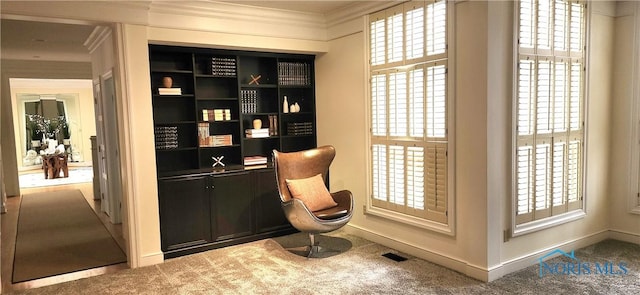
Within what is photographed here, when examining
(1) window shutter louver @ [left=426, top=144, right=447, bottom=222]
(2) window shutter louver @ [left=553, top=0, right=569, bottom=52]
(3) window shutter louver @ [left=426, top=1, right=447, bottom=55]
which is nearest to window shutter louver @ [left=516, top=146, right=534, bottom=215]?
(1) window shutter louver @ [left=426, top=144, right=447, bottom=222]

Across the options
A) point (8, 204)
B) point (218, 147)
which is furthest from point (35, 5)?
point (8, 204)

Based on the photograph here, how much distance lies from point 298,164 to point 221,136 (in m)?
1.04

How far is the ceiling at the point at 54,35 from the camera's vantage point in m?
4.55

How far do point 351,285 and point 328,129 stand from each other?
226 centimetres

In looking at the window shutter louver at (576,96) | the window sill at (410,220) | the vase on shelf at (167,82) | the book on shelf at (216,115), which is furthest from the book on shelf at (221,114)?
the window shutter louver at (576,96)

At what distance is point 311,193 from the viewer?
4.41 meters

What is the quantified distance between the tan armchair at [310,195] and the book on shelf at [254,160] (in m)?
0.61

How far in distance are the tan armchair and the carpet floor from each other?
1.19 ft

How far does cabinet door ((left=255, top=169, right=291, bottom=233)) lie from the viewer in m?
4.87

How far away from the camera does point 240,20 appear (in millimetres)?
4559

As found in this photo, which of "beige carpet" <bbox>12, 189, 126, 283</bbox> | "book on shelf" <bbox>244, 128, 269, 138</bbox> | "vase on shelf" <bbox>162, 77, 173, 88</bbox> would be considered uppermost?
"vase on shelf" <bbox>162, 77, 173, 88</bbox>

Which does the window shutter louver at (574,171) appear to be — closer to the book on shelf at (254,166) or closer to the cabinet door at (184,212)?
the book on shelf at (254,166)

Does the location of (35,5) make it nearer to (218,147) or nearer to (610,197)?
(218,147)

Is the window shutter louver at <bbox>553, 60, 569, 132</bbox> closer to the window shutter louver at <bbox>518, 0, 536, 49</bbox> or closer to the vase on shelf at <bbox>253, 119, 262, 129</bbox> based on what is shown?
the window shutter louver at <bbox>518, 0, 536, 49</bbox>
